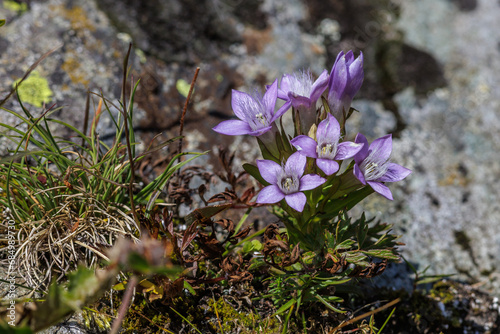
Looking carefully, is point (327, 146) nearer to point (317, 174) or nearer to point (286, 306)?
point (317, 174)

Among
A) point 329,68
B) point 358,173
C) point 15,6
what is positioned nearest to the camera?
point 358,173

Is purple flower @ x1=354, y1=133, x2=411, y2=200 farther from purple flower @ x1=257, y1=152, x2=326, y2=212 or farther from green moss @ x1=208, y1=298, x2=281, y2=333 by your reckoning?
green moss @ x1=208, y1=298, x2=281, y2=333

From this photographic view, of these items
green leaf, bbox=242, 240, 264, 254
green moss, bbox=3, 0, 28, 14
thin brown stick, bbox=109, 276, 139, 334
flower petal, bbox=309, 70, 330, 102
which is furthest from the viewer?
green moss, bbox=3, 0, 28, 14

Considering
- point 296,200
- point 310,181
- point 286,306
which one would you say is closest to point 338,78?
point 310,181

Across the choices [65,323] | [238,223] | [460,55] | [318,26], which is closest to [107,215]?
[65,323]

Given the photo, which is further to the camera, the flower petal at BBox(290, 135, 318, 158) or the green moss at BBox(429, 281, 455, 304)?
the green moss at BBox(429, 281, 455, 304)

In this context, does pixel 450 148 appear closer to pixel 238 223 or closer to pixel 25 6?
pixel 238 223

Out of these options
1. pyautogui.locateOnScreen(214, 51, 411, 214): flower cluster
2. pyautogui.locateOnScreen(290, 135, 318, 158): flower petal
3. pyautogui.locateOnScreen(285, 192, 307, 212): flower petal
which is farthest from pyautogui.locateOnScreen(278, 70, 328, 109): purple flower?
pyautogui.locateOnScreen(285, 192, 307, 212): flower petal
